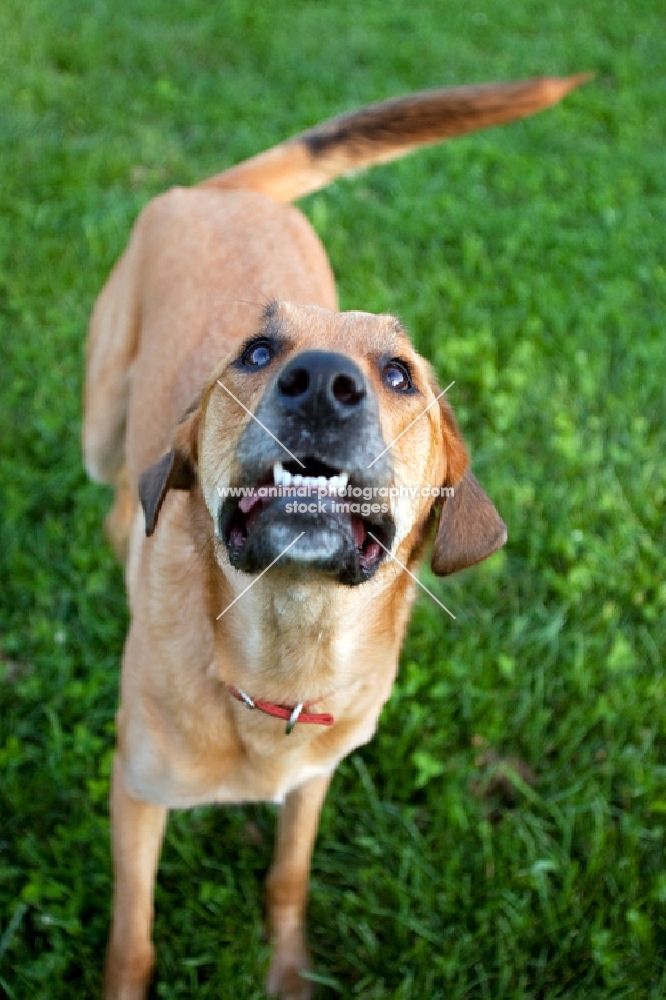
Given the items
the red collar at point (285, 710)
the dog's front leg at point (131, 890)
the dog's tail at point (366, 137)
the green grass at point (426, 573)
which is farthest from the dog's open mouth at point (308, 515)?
the dog's tail at point (366, 137)

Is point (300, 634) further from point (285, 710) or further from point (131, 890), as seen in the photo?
point (131, 890)

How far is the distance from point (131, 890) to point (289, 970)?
2.08ft

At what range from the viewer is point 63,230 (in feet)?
17.0

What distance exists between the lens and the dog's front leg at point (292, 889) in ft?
9.07

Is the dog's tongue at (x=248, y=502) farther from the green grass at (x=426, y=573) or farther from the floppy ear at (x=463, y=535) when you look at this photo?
the green grass at (x=426, y=573)

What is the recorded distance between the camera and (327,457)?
179 centimetres

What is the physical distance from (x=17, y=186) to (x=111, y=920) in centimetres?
449

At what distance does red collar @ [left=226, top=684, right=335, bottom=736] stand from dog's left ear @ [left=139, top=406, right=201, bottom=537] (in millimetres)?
497

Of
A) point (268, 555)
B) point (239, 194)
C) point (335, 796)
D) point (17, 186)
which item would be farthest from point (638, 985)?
point (17, 186)

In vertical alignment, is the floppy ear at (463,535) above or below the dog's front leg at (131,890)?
above

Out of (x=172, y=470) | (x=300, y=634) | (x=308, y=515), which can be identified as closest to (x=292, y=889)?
(x=300, y=634)

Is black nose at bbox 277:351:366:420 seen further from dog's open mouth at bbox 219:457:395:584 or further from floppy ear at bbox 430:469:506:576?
floppy ear at bbox 430:469:506:576

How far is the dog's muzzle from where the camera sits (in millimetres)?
1765

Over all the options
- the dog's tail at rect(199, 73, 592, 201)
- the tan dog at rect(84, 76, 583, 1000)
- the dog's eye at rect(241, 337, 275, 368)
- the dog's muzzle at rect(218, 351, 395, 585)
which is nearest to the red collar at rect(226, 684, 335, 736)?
the tan dog at rect(84, 76, 583, 1000)
